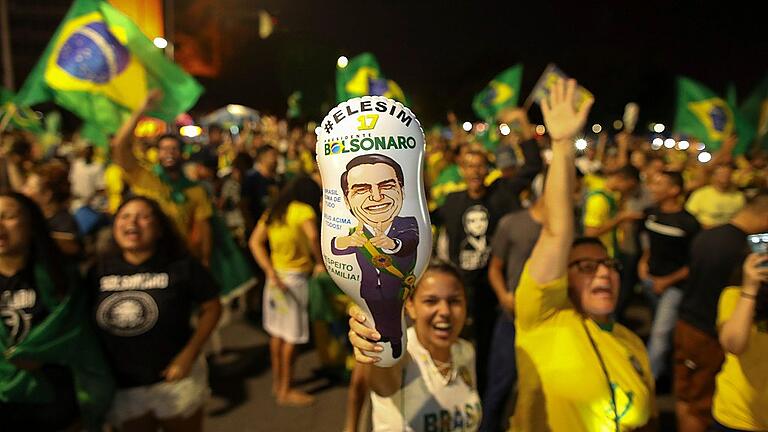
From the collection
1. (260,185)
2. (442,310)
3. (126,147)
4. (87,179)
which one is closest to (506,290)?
(442,310)

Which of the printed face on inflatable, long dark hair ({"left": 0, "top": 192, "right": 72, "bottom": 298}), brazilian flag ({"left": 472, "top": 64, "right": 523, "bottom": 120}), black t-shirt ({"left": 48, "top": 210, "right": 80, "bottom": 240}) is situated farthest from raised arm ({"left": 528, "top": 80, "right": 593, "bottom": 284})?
brazilian flag ({"left": 472, "top": 64, "right": 523, "bottom": 120})

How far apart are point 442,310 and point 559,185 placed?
632mm

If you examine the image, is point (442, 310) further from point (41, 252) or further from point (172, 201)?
point (172, 201)

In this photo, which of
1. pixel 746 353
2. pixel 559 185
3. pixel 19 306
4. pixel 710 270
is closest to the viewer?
pixel 559 185

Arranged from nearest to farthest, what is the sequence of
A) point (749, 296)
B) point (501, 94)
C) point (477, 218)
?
point (749, 296)
point (477, 218)
point (501, 94)

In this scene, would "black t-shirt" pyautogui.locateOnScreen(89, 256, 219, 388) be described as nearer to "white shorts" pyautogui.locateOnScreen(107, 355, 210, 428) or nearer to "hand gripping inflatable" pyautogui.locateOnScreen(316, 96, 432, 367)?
"white shorts" pyautogui.locateOnScreen(107, 355, 210, 428)

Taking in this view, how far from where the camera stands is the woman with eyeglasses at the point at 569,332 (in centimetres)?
217

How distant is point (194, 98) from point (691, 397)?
14.5 feet

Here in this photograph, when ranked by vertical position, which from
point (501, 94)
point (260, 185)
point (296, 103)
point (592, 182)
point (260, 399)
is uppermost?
point (296, 103)

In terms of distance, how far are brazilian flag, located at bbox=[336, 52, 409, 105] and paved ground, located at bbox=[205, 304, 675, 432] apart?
130 inches

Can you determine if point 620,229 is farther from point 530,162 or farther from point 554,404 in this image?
point 554,404

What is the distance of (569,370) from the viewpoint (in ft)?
7.42

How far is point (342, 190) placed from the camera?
1571 millimetres

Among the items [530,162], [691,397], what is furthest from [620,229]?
[691,397]
